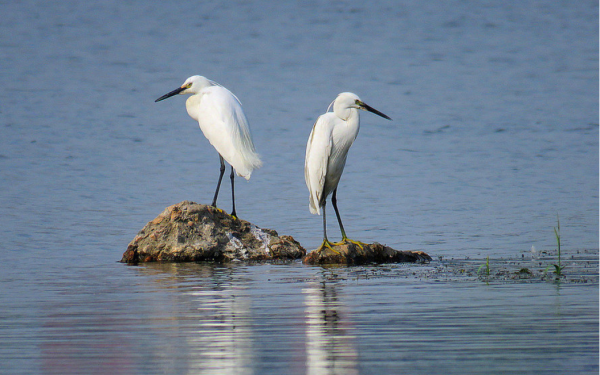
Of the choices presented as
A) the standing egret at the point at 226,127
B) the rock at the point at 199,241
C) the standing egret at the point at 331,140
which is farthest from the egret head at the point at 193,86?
the standing egret at the point at 331,140

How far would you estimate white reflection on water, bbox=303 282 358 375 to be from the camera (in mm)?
4508

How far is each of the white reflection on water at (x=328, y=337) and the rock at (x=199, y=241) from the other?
3.30 m

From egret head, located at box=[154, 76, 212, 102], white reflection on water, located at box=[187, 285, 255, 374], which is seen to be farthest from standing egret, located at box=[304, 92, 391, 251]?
white reflection on water, located at box=[187, 285, 255, 374]

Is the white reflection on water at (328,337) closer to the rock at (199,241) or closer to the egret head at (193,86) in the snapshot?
the rock at (199,241)

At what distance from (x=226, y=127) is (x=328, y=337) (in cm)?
605

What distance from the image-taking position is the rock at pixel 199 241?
33.6 ft

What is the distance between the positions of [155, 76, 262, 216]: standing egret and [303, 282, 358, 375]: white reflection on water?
4.09m

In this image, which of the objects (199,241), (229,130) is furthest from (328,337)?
(229,130)

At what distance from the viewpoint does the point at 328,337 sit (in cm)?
522

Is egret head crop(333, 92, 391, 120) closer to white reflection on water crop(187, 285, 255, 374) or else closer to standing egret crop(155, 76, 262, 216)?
standing egret crop(155, 76, 262, 216)

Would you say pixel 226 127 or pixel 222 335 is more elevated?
pixel 226 127

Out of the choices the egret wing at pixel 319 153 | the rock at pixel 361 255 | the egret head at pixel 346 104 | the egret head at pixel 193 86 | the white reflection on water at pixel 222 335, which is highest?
the egret head at pixel 193 86

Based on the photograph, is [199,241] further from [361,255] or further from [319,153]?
[361,255]

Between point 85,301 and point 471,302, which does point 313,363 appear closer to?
point 471,302
